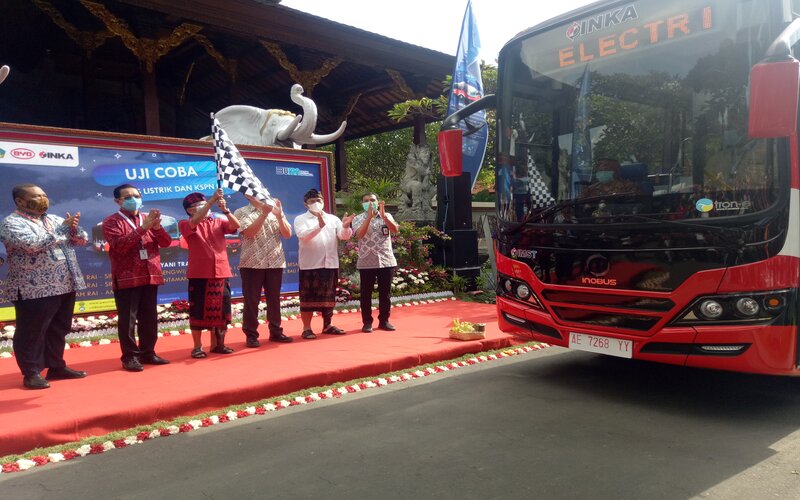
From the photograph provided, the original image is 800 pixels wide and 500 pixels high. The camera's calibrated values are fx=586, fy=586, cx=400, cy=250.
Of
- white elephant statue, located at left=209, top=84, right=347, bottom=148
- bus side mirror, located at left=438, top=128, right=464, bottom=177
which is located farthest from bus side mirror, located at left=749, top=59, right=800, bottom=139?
white elephant statue, located at left=209, top=84, right=347, bottom=148

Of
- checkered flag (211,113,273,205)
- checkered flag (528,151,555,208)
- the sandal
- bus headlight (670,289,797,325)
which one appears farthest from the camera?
the sandal

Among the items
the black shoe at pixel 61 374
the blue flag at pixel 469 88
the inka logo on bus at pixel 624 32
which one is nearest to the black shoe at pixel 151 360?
the black shoe at pixel 61 374

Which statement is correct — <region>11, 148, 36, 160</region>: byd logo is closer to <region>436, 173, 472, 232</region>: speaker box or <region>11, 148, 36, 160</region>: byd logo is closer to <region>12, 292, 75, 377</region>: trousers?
<region>12, 292, 75, 377</region>: trousers

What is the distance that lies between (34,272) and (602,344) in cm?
427

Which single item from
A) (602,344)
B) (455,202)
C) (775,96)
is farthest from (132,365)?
(455,202)

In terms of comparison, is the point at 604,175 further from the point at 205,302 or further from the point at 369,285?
the point at 205,302

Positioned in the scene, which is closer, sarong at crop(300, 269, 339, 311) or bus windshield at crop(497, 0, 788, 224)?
bus windshield at crop(497, 0, 788, 224)

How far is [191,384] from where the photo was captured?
451cm

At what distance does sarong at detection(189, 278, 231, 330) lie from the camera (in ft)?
18.0

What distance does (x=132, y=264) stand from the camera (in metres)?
4.96

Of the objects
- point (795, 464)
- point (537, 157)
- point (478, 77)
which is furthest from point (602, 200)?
point (478, 77)

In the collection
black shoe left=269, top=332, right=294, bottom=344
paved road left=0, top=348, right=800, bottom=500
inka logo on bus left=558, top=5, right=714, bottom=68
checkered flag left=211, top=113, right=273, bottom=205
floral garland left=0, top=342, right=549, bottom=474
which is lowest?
paved road left=0, top=348, right=800, bottom=500

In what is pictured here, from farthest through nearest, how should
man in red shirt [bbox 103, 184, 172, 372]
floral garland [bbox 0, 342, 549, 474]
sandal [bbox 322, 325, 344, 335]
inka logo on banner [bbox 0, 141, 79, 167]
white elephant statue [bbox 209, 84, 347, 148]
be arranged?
white elephant statue [bbox 209, 84, 347, 148], sandal [bbox 322, 325, 344, 335], inka logo on banner [bbox 0, 141, 79, 167], man in red shirt [bbox 103, 184, 172, 372], floral garland [bbox 0, 342, 549, 474]

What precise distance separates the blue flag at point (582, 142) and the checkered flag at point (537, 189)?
235 mm
